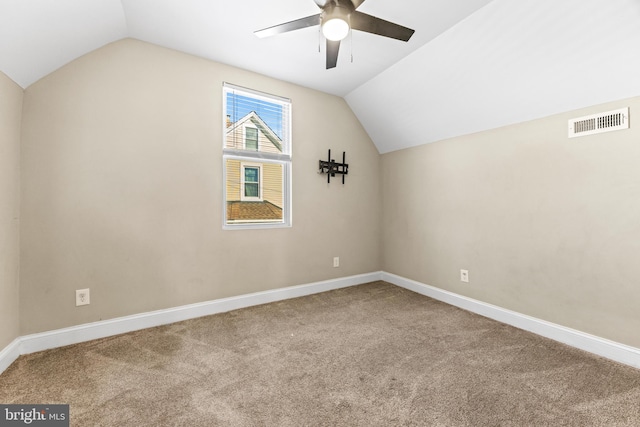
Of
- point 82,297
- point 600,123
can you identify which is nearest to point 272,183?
point 82,297

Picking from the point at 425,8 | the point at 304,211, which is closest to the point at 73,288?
the point at 304,211

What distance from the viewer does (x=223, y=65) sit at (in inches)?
111

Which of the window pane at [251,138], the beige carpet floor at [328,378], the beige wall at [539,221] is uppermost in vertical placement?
the window pane at [251,138]

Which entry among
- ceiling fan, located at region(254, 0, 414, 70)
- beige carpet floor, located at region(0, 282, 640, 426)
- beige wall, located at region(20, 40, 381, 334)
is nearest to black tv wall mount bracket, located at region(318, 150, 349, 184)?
beige wall, located at region(20, 40, 381, 334)

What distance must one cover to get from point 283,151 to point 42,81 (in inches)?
81.0

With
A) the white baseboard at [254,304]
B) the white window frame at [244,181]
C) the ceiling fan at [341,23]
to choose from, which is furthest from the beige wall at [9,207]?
the ceiling fan at [341,23]

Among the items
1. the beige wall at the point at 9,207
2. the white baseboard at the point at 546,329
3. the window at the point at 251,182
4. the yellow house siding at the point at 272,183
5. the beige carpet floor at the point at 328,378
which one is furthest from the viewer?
the yellow house siding at the point at 272,183

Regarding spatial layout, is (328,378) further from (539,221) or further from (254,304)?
(539,221)

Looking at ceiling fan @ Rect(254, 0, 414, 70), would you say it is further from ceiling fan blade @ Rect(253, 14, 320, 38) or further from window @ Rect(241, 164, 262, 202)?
window @ Rect(241, 164, 262, 202)

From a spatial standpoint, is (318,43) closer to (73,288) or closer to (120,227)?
(120,227)

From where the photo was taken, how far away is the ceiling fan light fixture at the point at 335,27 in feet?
5.50

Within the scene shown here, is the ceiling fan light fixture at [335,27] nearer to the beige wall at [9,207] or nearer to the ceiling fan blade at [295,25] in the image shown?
the ceiling fan blade at [295,25]

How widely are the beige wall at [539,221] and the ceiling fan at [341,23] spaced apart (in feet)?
5.14

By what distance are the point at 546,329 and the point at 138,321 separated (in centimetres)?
351
